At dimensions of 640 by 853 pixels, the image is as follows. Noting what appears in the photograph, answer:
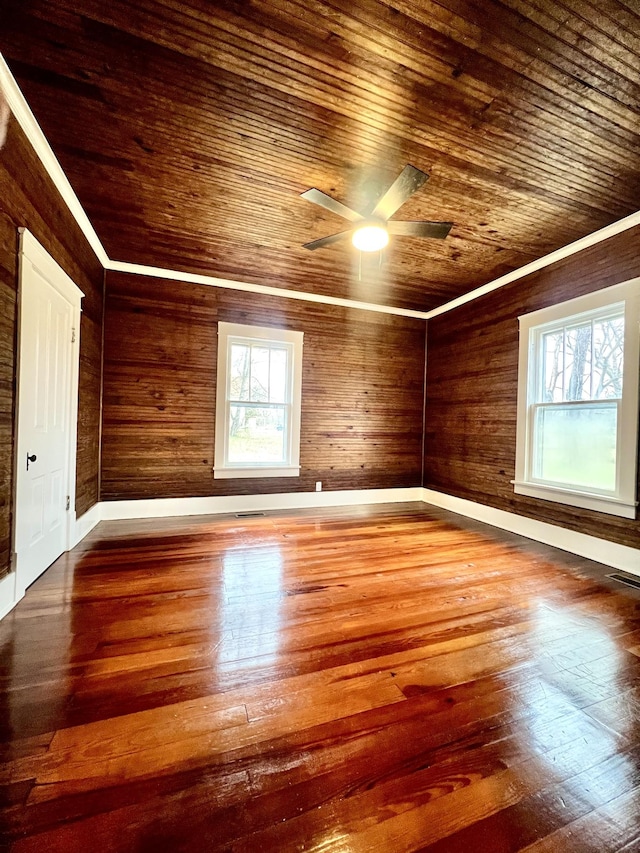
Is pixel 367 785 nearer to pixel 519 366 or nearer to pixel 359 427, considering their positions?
pixel 519 366

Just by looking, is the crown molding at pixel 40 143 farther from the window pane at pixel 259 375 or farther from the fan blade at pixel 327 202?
the window pane at pixel 259 375

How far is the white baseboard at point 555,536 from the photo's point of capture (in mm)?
3158

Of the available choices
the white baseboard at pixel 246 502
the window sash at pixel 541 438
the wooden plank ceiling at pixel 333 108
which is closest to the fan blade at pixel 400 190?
the wooden plank ceiling at pixel 333 108

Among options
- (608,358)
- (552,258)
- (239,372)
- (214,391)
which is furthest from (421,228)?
(214,391)

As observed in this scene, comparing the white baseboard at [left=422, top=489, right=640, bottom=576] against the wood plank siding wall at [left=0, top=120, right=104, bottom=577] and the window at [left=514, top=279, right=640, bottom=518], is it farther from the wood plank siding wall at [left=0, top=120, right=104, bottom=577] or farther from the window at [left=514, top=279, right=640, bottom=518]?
the wood plank siding wall at [left=0, top=120, right=104, bottom=577]

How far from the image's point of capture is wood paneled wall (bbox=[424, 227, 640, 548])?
11.0ft

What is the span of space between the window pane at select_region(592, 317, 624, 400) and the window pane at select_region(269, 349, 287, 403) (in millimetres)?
3547

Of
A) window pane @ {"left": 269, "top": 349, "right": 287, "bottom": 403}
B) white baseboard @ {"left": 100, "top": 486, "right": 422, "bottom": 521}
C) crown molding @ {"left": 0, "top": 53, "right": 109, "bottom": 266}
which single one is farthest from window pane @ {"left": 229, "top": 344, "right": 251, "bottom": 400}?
crown molding @ {"left": 0, "top": 53, "right": 109, "bottom": 266}

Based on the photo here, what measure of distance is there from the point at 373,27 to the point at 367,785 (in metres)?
3.15

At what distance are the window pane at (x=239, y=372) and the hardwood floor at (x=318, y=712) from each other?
252cm

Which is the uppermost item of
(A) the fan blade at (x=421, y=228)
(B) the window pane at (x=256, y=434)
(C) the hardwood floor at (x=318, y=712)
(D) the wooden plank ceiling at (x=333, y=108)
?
(D) the wooden plank ceiling at (x=333, y=108)

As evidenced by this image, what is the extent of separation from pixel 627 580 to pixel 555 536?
824 millimetres

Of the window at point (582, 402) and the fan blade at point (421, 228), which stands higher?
the fan blade at point (421, 228)

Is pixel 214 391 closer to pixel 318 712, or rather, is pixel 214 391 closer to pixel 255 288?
pixel 255 288
